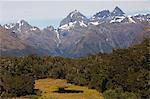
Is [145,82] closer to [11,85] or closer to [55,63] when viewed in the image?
[11,85]

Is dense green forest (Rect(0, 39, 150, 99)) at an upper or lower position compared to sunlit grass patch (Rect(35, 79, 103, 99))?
upper

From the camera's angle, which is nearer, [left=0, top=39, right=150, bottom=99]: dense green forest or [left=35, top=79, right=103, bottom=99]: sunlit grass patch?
[left=0, top=39, right=150, bottom=99]: dense green forest

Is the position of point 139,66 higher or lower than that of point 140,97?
higher

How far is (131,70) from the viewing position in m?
91.8

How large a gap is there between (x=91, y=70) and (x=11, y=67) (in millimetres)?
23824

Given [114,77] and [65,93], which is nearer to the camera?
[114,77]

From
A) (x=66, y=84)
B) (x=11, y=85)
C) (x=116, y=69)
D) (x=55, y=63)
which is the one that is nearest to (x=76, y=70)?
(x=66, y=84)

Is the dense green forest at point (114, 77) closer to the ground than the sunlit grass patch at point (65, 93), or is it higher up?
higher up

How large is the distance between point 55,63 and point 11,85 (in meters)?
53.9

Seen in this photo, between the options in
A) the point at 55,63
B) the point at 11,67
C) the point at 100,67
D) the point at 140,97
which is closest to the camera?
the point at 140,97

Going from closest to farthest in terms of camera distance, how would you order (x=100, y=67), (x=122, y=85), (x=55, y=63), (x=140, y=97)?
(x=140, y=97), (x=122, y=85), (x=100, y=67), (x=55, y=63)

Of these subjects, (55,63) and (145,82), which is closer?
(145,82)

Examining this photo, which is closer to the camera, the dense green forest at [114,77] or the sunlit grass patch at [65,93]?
the dense green forest at [114,77]

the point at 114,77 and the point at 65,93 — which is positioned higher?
the point at 114,77
